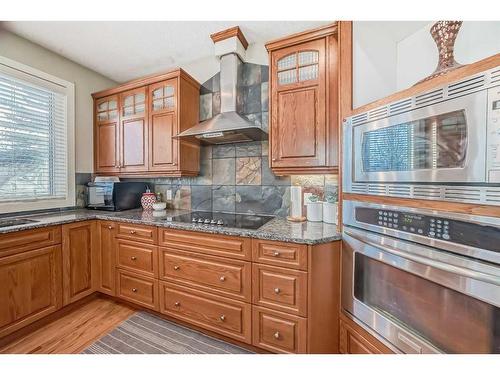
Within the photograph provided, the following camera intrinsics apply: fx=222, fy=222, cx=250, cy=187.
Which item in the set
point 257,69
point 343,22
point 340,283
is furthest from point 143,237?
point 343,22

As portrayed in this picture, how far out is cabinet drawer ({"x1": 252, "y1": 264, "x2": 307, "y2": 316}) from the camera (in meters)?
1.37

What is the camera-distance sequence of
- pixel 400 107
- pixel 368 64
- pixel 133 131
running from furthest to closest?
pixel 133 131 → pixel 368 64 → pixel 400 107

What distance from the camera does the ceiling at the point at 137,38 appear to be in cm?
188

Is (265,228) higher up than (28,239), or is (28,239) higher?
(265,228)

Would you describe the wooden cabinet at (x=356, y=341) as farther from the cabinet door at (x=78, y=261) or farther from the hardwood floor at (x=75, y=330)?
the cabinet door at (x=78, y=261)

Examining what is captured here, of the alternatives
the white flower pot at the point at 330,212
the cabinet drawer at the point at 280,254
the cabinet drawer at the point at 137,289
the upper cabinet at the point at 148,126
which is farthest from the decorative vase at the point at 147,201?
the white flower pot at the point at 330,212

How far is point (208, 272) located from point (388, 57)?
1.93 meters

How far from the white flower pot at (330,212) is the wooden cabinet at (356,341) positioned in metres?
0.67

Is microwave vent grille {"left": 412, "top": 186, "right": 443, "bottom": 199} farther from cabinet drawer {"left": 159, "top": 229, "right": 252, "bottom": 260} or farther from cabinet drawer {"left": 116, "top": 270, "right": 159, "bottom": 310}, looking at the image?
cabinet drawer {"left": 116, "top": 270, "right": 159, "bottom": 310}

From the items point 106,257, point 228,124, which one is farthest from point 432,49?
point 106,257

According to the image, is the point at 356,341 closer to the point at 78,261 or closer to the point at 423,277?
the point at 423,277

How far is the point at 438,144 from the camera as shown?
92cm

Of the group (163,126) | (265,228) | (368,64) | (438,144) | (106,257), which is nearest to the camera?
(438,144)

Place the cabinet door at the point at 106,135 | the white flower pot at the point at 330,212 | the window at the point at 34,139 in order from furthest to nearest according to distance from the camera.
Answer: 1. the cabinet door at the point at 106,135
2. the window at the point at 34,139
3. the white flower pot at the point at 330,212
